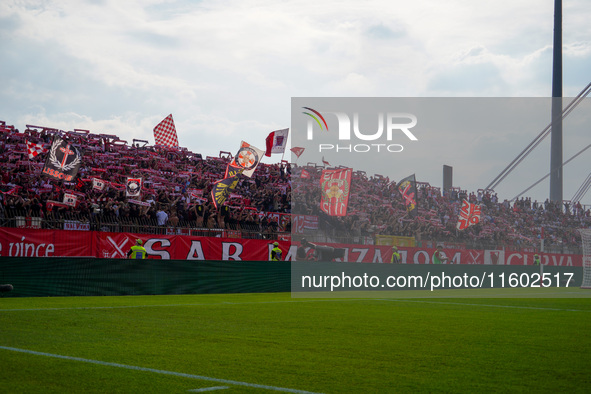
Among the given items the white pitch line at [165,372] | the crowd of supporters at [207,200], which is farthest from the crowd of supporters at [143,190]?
the white pitch line at [165,372]

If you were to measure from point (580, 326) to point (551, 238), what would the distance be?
4053cm

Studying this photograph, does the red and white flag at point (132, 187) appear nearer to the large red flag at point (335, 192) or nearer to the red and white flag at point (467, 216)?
the large red flag at point (335, 192)

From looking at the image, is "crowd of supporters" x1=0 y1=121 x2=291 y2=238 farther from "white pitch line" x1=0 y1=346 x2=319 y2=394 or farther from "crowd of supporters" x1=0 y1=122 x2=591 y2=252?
"white pitch line" x1=0 y1=346 x2=319 y2=394

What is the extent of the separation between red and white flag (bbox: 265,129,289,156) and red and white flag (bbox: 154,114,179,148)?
240 inches

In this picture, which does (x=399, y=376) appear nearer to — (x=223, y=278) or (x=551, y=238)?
(x=223, y=278)

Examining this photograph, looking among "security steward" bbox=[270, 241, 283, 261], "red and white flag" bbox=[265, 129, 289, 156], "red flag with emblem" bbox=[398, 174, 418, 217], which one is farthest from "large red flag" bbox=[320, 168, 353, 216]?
"red and white flag" bbox=[265, 129, 289, 156]

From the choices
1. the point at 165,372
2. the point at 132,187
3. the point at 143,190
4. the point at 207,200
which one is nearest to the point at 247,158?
the point at 207,200

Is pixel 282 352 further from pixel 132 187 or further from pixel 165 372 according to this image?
pixel 132 187

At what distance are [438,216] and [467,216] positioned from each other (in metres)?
2.48

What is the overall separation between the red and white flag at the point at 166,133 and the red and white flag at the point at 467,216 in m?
18.2

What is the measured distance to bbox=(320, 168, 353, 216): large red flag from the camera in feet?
105

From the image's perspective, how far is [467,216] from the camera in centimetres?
4100

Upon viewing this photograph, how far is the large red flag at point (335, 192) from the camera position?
105 feet

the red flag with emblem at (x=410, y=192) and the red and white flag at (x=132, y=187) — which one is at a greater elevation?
the red flag with emblem at (x=410, y=192)
